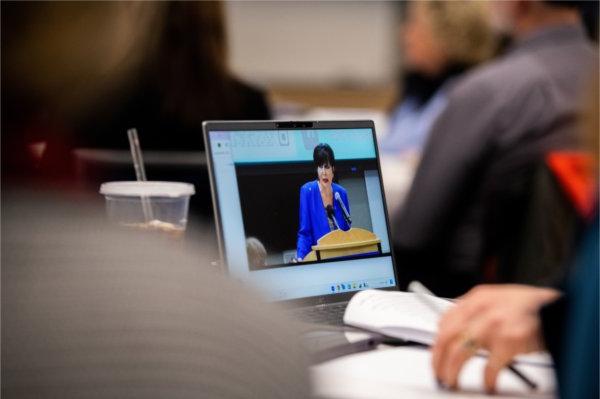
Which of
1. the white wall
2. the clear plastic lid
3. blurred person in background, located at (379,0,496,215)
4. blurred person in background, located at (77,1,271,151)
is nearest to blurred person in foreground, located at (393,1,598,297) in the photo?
blurred person in background, located at (379,0,496,215)

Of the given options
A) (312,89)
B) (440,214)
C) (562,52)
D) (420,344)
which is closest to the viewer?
(420,344)

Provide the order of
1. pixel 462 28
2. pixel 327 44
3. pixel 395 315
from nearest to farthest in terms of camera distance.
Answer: pixel 395 315
pixel 462 28
pixel 327 44

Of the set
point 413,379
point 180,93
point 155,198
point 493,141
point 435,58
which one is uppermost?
point 435,58

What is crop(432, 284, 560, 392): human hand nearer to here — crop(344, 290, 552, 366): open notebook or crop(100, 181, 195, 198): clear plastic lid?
crop(344, 290, 552, 366): open notebook

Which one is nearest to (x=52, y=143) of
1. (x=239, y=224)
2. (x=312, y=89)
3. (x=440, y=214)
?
(x=239, y=224)

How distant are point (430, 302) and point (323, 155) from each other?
0.24 metres

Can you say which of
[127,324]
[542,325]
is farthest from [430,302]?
[127,324]

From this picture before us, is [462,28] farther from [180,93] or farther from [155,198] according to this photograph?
[155,198]

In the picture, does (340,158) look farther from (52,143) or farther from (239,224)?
(52,143)

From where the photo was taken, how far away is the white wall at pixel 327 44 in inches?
273

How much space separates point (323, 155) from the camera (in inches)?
47.4

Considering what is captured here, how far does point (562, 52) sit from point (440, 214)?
0.51 metres

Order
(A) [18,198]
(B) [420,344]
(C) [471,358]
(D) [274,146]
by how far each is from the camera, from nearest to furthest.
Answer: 1. (A) [18,198]
2. (C) [471,358]
3. (B) [420,344]
4. (D) [274,146]

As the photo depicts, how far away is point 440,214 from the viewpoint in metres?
2.34
